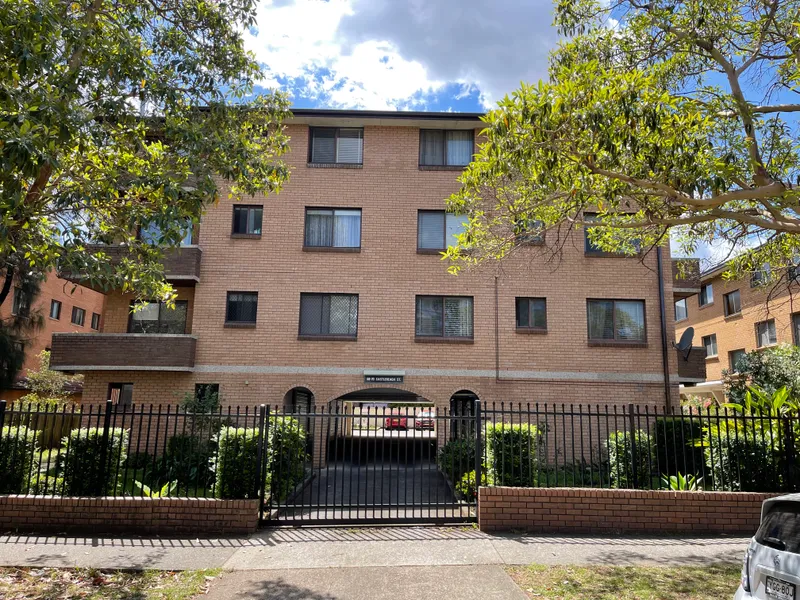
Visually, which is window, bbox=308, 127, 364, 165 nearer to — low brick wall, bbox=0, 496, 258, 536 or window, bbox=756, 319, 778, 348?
low brick wall, bbox=0, 496, 258, 536

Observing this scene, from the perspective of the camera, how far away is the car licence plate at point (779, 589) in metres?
3.74

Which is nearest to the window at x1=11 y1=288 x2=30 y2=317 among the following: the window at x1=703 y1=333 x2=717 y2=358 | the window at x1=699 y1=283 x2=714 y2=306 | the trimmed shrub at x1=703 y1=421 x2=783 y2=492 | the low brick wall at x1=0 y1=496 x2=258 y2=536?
the low brick wall at x1=0 y1=496 x2=258 y2=536

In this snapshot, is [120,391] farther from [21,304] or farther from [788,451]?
[788,451]

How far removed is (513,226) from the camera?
9.70m

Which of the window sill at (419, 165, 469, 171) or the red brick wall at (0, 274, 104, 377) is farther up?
the window sill at (419, 165, 469, 171)

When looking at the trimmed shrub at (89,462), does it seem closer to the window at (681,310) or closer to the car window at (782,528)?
the car window at (782,528)

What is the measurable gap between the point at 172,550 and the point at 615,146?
7.82 meters

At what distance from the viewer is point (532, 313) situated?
17.4m

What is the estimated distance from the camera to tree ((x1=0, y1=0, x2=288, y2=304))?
21.3 ft

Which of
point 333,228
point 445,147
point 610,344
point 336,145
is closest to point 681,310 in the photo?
point 610,344

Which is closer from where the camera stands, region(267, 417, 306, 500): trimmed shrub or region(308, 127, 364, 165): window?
region(267, 417, 306, 500): trimmed shrub

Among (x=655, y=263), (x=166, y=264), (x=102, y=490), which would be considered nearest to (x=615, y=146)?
(x=102, y=490)

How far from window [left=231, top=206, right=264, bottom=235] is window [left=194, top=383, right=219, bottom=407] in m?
4.93

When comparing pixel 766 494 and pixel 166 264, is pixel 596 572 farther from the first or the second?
pixel 166 264
